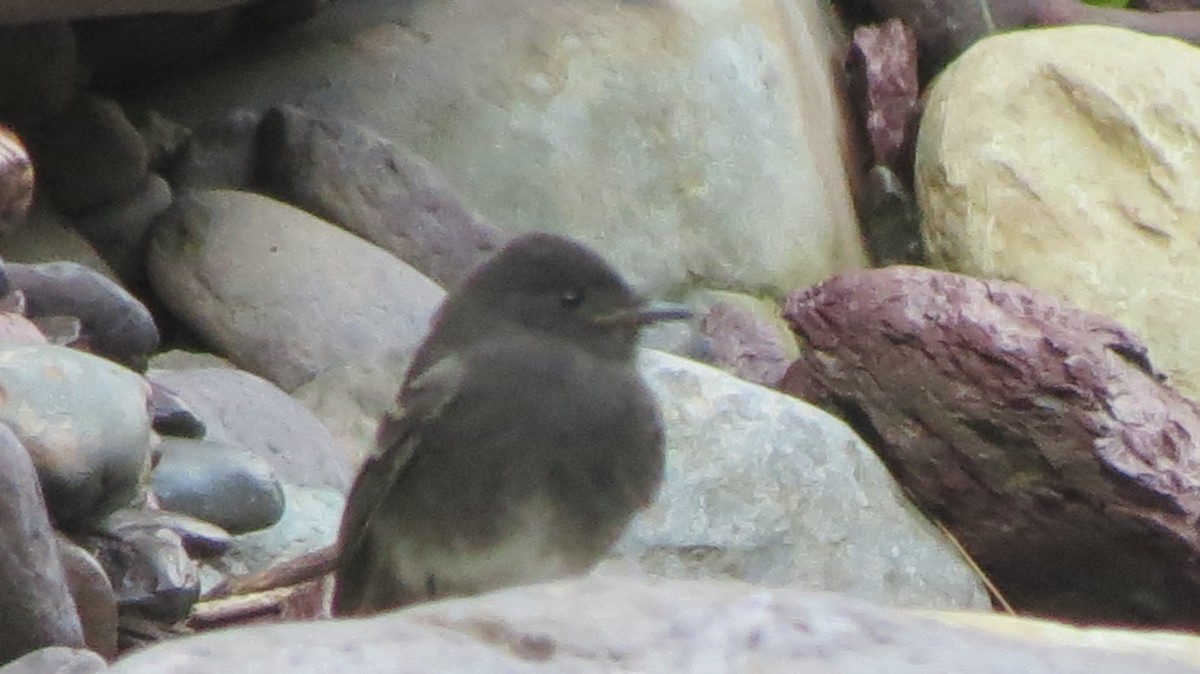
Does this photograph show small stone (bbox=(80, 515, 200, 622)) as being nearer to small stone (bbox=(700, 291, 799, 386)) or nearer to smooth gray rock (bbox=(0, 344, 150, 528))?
smooth gray rock (bbox=(0, 344, 150, 528))

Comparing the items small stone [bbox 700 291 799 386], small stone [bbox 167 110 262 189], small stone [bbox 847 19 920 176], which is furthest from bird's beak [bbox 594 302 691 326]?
small stone [bbox 847 19 920 176]

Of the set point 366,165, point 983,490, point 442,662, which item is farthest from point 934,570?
point 442,662

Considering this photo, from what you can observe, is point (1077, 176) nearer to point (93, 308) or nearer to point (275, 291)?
point (275, 291)

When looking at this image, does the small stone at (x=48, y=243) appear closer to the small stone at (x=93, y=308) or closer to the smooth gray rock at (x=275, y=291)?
the smooth gray rock at (x=275, y=291)

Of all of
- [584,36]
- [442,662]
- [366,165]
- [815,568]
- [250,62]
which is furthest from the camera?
[584,36]

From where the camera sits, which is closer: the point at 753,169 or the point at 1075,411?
the point at 1075,411

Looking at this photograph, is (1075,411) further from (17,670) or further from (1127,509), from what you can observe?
(17,670)

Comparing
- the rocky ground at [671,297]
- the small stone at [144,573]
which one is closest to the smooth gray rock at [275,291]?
the rocky ground at [671,297]
